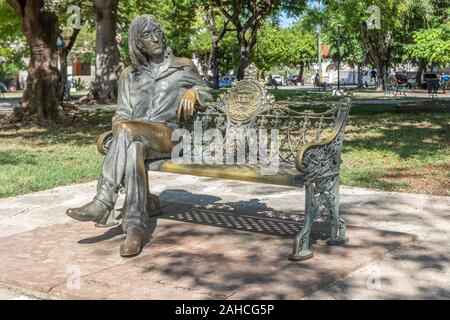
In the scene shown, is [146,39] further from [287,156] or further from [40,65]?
[40,65]

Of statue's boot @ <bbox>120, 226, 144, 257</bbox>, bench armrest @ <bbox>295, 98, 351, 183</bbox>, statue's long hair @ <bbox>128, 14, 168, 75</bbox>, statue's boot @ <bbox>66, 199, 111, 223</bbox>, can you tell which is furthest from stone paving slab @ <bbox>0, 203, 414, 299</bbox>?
statue's long hair @ <bbox>128, 14, 168, 75</bbox>

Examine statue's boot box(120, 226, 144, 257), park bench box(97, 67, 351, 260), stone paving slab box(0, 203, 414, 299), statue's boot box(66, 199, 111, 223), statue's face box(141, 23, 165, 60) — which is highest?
statue's face box(141, 23, 165, 60)

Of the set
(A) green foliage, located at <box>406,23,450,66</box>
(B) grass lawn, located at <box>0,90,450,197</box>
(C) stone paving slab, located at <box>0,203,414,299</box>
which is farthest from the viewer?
(A) green foliage, located at <box>406,23,450,66</box>

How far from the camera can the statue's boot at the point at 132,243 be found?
4938 millimetres

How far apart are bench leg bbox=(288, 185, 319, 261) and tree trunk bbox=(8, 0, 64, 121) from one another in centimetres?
1309

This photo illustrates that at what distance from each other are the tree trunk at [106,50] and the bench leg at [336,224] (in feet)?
63.7

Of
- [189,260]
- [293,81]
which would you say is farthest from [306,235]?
[293,81]

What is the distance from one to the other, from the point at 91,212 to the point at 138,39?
5.42ft

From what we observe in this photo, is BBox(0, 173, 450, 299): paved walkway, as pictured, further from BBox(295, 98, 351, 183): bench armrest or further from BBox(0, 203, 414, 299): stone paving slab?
BBox(295, 98, 351, 183): bench armrest

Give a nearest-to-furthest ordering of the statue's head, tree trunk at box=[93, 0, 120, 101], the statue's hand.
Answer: the statue's hand → the statue's head → tree trunk at box=[93, 0, 120, 101]

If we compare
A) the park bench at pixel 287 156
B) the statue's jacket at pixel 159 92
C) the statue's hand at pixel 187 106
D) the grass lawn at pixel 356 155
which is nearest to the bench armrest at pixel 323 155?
the park bench at pixel 287 156

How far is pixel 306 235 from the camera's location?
16.2ft

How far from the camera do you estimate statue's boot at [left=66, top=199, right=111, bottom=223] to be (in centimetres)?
495
